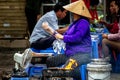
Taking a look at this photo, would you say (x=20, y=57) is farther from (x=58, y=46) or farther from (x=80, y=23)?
(x=80, y=23)

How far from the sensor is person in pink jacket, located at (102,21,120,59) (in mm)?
7996

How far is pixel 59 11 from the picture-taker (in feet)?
25.2

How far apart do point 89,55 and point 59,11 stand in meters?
1.49

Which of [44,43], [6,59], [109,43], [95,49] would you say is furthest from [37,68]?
[6,59]

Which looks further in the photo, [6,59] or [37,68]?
[6,59]

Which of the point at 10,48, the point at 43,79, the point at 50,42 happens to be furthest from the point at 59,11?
the point at 10,48

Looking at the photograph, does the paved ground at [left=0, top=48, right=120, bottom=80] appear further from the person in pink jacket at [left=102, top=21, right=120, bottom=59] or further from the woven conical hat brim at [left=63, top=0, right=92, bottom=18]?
the woven conical hat brim at [left=63, top=0, right=92, bottom=18]

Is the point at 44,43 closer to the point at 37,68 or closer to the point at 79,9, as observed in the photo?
the point at 37,68

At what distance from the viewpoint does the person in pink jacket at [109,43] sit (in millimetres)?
7996

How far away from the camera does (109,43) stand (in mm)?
8148

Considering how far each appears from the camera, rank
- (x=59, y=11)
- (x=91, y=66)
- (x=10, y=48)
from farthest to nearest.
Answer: (x=10, y=48)
(x=59, y=11)
(x=91, y=66)

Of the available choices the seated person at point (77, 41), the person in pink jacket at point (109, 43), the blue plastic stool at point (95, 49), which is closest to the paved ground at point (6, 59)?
the person in pink jacket at point (109, 43)

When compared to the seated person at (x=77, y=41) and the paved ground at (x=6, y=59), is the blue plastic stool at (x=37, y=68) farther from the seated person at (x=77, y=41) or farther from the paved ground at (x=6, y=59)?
the paved ground at (x=6, y=59)

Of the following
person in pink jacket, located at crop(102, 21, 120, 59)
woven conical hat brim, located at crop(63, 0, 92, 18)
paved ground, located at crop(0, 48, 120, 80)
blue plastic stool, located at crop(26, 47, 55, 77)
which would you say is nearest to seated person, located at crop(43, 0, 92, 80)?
woven conical hat brim, located at crop(63, 0, 92, 18)
